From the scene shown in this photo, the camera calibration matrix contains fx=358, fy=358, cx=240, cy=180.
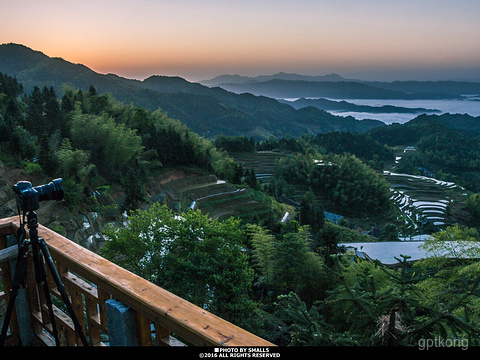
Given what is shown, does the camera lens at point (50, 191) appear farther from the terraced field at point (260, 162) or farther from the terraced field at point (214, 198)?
the terraced field at point (260, 162)

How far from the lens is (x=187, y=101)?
10350cm

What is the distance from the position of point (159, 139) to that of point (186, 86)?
120 metres

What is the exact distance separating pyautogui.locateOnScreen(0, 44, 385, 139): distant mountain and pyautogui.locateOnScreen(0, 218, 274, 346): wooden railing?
67345 millimetres

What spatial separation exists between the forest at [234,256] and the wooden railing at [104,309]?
2.03 metres

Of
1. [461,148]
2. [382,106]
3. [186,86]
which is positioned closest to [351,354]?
[461,148]

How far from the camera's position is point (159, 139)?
2417 centimetres

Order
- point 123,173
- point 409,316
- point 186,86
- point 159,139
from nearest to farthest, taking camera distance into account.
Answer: point 409,316, point 123,173, point 159,139, point 186,86

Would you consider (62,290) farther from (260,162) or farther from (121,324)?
(260,162)

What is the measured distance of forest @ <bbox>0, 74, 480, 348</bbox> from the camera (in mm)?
4527

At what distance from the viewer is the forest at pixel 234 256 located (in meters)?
4.53

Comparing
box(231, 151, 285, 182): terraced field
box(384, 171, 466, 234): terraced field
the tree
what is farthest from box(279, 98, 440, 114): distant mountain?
the tree

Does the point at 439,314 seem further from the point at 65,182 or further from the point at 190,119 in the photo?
the point at 190,119

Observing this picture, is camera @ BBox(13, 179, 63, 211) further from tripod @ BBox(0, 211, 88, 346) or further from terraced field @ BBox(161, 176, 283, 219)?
terraced field @ BBox(161, 176, 283, 219)

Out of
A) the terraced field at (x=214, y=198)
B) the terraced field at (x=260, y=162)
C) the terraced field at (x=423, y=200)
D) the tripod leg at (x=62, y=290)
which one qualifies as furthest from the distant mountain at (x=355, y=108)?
the tripod leg at (x=62, y=290)
